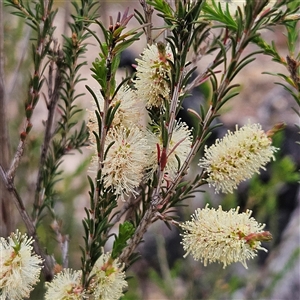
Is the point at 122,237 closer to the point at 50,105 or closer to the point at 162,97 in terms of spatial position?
the point at 162,97

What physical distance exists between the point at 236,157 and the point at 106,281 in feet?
0.71

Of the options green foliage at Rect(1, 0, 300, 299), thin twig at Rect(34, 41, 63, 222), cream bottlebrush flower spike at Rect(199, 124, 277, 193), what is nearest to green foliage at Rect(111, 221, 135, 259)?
green foliage at Rect(1, 0, 300, 299)

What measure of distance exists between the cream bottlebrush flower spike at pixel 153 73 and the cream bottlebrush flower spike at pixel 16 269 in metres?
0.22

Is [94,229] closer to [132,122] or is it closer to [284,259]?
[132,122]

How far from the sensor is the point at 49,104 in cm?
67

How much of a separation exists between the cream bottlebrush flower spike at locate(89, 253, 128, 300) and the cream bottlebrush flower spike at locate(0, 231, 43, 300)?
0.23ft

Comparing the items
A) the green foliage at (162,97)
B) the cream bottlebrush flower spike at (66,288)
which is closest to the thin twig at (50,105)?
the green foliage at (162,97)

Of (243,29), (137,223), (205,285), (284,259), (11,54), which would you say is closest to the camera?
(243,29)

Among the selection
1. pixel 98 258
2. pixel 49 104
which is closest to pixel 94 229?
pixel 98 258

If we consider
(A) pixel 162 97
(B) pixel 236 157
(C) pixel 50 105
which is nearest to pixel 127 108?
(A) pixel 162 97

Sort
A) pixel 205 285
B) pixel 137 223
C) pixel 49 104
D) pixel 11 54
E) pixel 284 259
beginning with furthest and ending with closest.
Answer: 1. pixel 205 285
2. pixel 284 259
3. pixel 11 54
4. pixel 49 104
5. pixel 137 223

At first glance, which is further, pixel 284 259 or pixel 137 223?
pixel 284 259

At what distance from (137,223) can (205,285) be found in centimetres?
140

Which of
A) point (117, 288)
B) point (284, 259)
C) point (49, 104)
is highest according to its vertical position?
point (49, 104)
